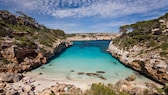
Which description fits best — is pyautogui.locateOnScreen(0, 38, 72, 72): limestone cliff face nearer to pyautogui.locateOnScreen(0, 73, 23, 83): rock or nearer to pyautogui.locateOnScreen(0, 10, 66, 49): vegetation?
pyautogui.locateOnScreen(0, 10, 66, 49): vegetation

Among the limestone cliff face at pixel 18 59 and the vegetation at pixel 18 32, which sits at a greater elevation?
the vegetation at pixel 18 32

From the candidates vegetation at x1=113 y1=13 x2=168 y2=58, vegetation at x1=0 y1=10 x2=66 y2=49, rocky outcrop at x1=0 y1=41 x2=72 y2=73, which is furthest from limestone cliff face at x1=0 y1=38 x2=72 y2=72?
vegetation at x1=113 y1=13 x2=168 y2=58

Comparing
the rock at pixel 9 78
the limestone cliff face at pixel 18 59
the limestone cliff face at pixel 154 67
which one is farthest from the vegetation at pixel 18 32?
the limestone cliff face at pixel 154 67

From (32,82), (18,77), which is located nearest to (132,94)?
(32,82)

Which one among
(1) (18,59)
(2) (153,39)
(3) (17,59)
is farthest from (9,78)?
(2) (153,39)

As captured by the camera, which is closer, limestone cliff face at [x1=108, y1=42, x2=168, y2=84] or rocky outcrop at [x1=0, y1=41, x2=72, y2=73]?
limestone cliff face at [x1=108, y1=42, x2=168, y2=84]

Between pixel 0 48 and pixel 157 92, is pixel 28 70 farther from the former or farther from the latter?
pixel 157 92

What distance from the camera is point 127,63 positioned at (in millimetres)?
27781

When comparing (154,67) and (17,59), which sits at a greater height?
(17,59)

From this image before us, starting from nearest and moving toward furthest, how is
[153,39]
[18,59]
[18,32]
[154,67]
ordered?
[154,67], [18,59], [153,39], [18,32]

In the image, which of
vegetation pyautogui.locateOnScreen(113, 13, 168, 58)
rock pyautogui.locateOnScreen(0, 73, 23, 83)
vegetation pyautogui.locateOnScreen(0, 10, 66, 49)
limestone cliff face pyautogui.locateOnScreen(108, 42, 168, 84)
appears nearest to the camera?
rock pyautogui.locateOnScreen(0, 73, 23, 83)

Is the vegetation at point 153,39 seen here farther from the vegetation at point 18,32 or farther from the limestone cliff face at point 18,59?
the vegetation at point 18,32

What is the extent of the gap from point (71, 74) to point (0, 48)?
13626mm

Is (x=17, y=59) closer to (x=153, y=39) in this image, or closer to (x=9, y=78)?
(x=9, y=78)
